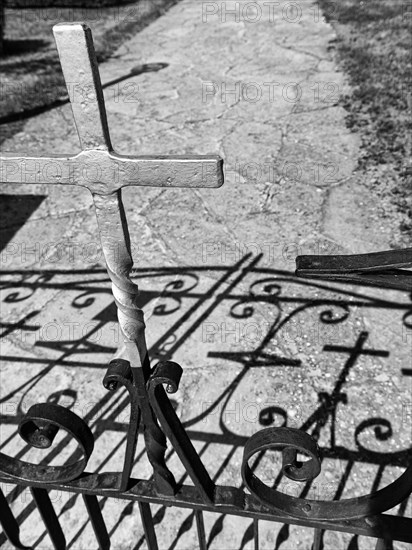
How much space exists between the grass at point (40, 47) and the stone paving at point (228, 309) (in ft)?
2.35

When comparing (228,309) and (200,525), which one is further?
(228,309)

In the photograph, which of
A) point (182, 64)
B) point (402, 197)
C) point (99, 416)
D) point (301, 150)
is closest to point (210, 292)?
point (99, 416)

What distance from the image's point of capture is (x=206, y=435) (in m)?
2.52

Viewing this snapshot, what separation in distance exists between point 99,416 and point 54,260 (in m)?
1.59

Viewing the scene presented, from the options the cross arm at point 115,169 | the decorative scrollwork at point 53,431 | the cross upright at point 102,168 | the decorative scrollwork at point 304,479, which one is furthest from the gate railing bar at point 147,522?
the cross arm at point 115,169

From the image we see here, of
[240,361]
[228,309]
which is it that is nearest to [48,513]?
[240,361]

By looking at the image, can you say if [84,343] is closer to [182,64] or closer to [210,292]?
[210,292]

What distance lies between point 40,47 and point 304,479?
970 cm

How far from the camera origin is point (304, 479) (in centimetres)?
123

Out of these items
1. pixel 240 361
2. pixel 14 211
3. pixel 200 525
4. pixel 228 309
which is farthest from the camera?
pixel 14 211

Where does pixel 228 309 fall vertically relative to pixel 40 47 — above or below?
below

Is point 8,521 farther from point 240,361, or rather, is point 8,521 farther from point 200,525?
point 240,361

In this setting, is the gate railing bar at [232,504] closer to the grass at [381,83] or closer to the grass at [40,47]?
the grass at [381,83]

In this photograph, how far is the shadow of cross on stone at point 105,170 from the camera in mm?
917
